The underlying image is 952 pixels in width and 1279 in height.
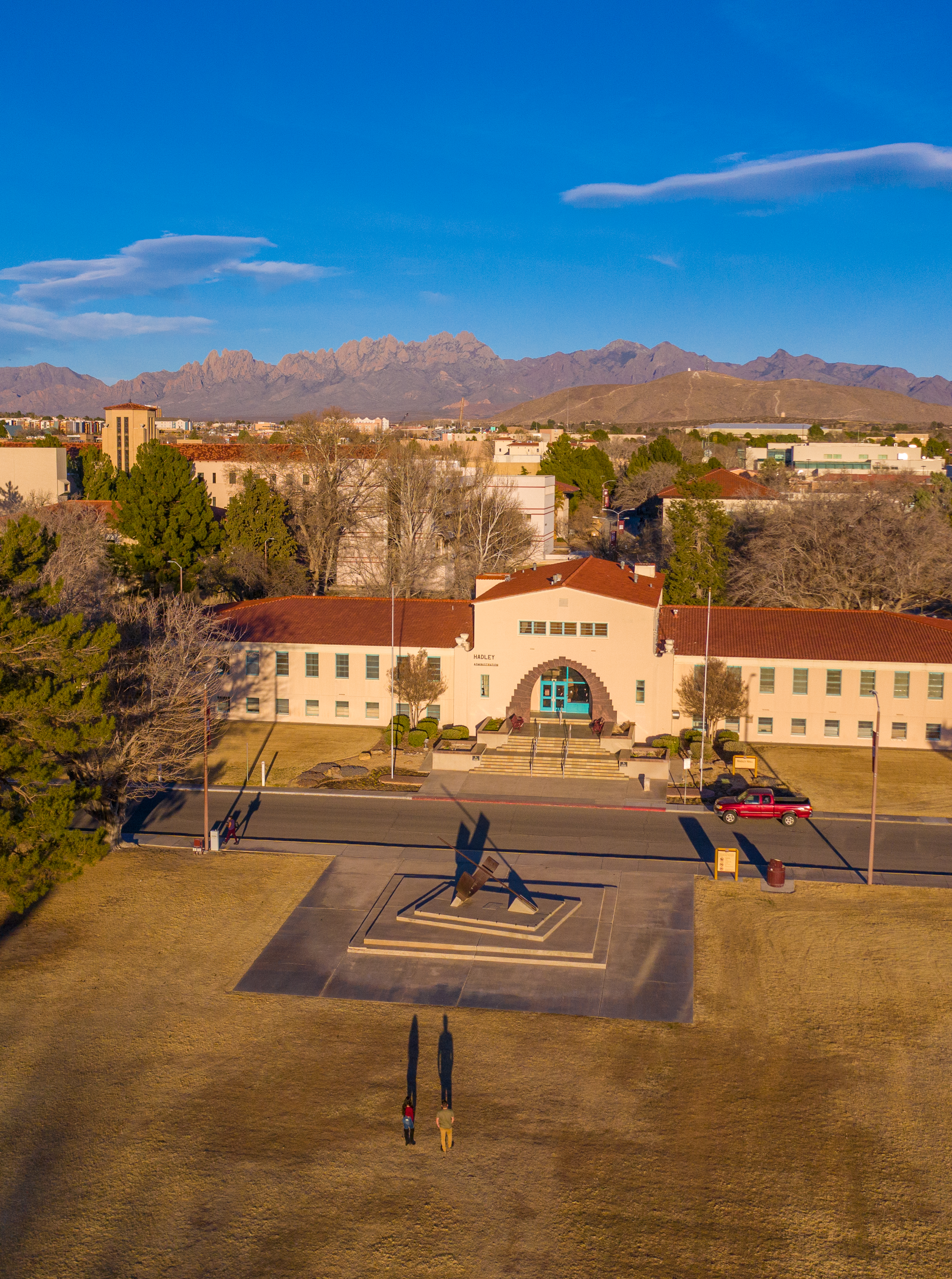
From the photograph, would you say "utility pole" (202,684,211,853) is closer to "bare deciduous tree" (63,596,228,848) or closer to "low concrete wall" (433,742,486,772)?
"bare deciduous tree" (63,596,228,848)

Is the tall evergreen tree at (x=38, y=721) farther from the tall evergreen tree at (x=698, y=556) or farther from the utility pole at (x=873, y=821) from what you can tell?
the tall evergreen tree at (x=698, y=556)

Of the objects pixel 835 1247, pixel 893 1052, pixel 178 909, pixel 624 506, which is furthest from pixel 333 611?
pixel 624 506

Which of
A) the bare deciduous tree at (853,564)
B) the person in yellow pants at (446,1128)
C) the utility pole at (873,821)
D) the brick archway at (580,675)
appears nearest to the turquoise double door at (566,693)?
the brick archway at (580,675)

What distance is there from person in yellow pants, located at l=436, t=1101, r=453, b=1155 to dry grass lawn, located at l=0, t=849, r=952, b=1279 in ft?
1.08

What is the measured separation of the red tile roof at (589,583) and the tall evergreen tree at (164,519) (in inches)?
993

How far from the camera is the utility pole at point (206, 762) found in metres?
36.2

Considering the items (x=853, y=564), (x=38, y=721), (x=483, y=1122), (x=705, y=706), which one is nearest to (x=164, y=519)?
(x=705, y=706)

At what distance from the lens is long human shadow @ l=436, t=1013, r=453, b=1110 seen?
2261 cm

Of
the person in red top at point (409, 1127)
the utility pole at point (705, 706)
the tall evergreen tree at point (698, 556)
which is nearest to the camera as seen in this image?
the person in red top at point (409, 1127)

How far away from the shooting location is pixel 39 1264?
1825cm

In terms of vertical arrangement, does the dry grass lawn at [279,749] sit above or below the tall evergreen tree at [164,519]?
below

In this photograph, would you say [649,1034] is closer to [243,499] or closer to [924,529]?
[924,529]

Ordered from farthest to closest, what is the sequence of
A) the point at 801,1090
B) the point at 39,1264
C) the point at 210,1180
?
the point at 801,1090, the point at 210,1180, the point at 39,1264

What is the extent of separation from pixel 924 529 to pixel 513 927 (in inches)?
1963
